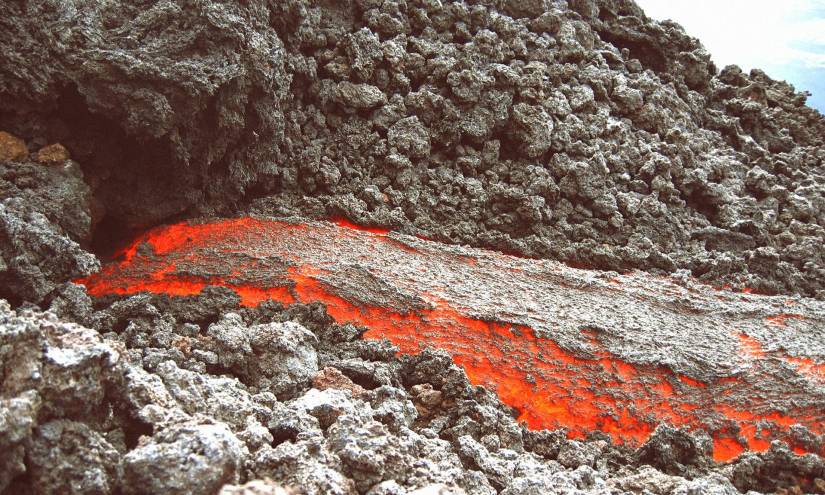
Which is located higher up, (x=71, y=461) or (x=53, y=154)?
(x=53, y=154)

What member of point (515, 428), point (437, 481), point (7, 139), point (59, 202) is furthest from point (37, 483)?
point (7, 139)

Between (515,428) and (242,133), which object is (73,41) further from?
(515,428)

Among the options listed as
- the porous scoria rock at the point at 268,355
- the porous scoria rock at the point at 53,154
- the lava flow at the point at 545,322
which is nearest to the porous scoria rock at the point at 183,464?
the porous scoria rock at the point at 268,355

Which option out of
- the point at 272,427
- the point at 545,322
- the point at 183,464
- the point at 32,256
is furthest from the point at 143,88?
the point at 545,322

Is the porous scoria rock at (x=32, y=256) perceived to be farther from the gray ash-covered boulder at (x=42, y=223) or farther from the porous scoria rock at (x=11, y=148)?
the porous scoria rock at (x=11, y=148)

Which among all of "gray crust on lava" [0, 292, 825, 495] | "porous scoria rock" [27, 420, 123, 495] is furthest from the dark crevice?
"porous scoria rock" [27, 420, 123, 495]

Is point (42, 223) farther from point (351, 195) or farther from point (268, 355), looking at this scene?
point (351, 195)
